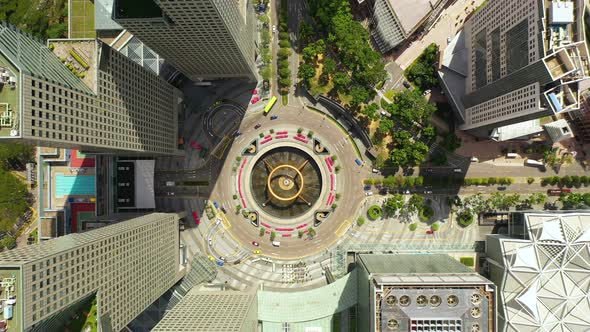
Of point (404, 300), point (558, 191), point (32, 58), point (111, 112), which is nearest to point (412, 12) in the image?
point (558, 191)

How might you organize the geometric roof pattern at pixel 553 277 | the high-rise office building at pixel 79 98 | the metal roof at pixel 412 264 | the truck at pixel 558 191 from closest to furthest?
the high-rise office building at pixel 79 98
the metal roof at pixel 412 264
the geometric roof pattern at pixel 553 277
the truck at pixel 558 191

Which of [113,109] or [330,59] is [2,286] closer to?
[113,109]

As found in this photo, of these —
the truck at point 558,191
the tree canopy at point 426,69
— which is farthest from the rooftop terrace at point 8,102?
the truck at point 558,191

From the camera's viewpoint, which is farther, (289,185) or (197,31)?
(289,185)

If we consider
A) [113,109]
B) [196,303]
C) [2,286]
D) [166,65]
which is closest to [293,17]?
[166,65]

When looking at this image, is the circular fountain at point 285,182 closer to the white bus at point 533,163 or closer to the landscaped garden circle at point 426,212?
the landscaped garden circle at point 426,212

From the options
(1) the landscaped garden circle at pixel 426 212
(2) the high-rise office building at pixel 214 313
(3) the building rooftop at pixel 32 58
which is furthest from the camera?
(1) the landscaped garden circle at pixel 426 212

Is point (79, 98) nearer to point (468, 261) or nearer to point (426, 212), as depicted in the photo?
point (426, 212)
